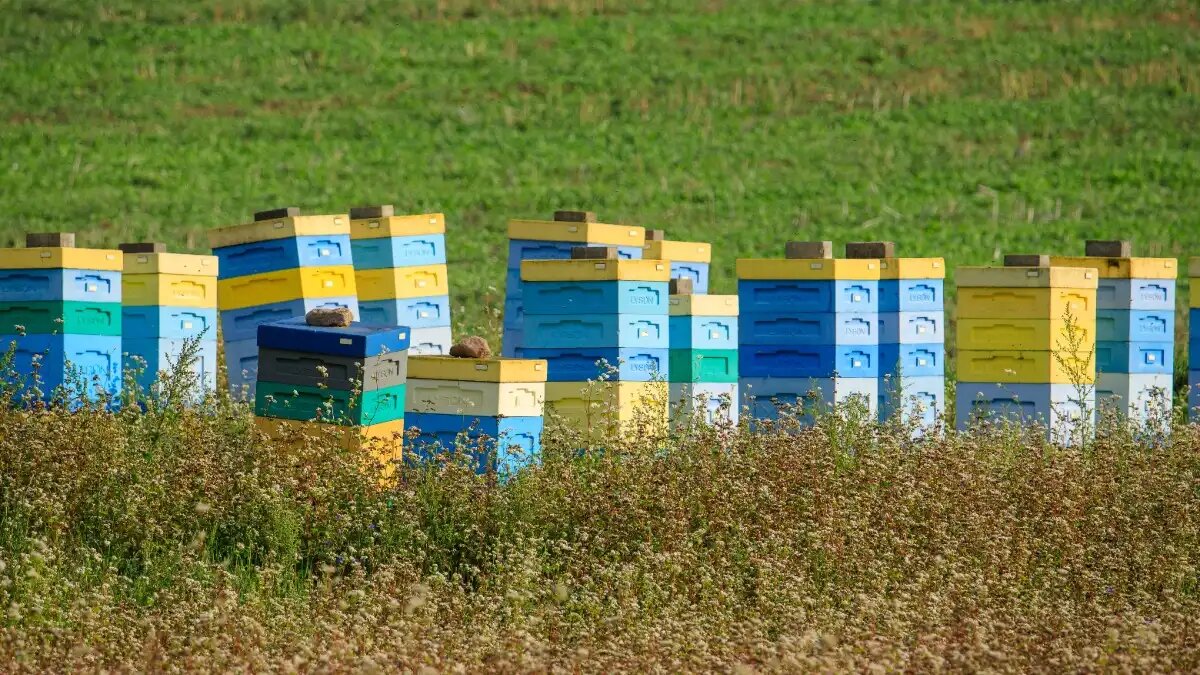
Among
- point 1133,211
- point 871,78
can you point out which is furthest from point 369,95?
point 1133,211

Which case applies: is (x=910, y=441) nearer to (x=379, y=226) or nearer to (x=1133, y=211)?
(x=379, y=226)

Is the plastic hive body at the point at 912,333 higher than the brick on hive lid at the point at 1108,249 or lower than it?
lower

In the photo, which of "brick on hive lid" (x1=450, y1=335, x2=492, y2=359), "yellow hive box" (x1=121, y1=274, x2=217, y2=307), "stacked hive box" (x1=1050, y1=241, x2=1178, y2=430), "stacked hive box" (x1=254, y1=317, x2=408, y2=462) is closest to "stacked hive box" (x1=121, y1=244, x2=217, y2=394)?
"yellow hive box" (x1=121, y1=274, x2=217, y2=307)

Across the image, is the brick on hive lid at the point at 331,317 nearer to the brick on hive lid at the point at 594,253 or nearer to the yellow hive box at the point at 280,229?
the brick on hive lid at the point at 594,253

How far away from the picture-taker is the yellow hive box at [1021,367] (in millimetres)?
11531

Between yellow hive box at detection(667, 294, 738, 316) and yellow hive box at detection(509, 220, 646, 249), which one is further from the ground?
yellow hive box at detection(509, 220, 646, 249)

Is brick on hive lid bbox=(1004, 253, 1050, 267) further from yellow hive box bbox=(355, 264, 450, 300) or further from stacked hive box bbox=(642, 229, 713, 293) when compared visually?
yellow hive box bbox=(355, 264, 450, 300)

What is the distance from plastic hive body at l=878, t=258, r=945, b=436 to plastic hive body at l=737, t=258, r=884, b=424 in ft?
0.61

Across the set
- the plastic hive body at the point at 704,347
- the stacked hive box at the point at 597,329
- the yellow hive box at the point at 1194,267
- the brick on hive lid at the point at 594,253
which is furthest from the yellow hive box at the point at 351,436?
the yellow hive box at the point at 1194,267

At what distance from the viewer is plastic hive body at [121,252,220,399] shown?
12.0 m

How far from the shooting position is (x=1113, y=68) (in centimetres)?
4006

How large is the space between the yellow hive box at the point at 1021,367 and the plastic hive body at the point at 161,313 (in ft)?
19.8

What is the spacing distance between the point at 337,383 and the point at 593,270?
2.29 m

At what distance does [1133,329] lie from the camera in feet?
40.7
